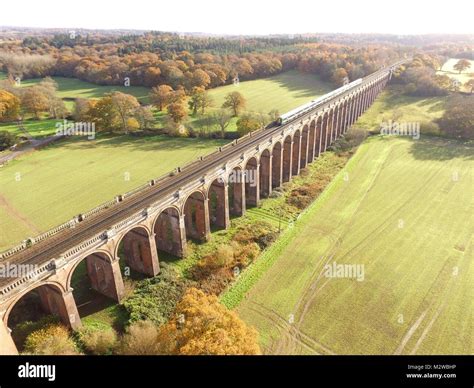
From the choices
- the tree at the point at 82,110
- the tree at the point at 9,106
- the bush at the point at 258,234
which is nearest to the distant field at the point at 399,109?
the bush at the point at 258,234

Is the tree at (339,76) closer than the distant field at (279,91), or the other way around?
the distant field at (279,91)

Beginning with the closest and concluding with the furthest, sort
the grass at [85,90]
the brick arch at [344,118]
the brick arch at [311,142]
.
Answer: the brick arch at [311,142]
the brick arch at [344,118]
the grass at [85,90]

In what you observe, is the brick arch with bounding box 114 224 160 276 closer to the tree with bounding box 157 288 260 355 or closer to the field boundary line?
the field boundary line

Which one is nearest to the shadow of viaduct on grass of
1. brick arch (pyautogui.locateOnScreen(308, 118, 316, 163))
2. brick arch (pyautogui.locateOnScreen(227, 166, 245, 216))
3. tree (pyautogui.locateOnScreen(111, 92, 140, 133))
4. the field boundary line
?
brick arch (pyautogui.locateOnScreen(308, 118, 316, 163))

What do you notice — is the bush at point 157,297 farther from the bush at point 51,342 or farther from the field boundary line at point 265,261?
the bush at point 51,342

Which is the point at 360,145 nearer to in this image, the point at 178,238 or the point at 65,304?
the point at 178,238

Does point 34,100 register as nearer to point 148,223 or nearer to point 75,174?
point 75,174

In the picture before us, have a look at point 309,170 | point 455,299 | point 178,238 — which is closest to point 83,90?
point 309,170
